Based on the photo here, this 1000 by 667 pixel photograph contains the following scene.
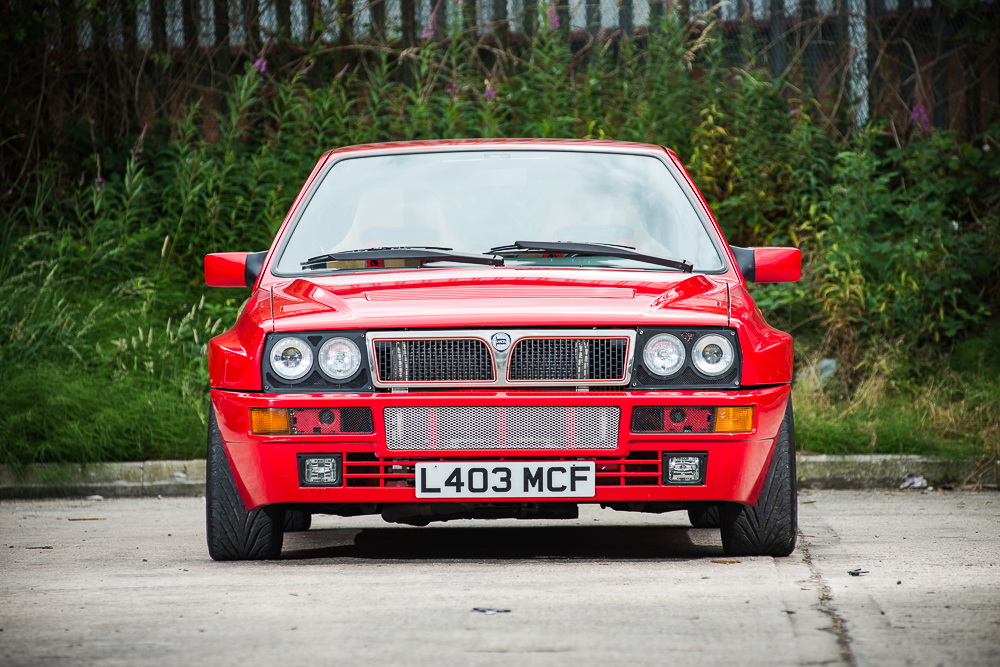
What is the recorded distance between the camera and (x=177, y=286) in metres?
11.5

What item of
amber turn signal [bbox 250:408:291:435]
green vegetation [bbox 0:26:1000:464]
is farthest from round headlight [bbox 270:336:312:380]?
green vegetation [bbox 0:26:1000:464]

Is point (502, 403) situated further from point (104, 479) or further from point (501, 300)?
point (104, 479)

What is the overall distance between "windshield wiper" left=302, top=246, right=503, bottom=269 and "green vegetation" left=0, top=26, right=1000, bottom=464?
377 cm

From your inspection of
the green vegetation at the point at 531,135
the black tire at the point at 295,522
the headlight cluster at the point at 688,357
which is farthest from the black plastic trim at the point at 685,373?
the green vegetation at the point at 531,135

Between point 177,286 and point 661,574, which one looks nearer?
point 661,574

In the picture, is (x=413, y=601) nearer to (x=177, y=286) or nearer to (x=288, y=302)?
(x=288, y=302)

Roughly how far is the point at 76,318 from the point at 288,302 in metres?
5.82

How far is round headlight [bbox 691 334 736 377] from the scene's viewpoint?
4910mm

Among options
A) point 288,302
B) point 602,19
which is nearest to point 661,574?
point 288,302

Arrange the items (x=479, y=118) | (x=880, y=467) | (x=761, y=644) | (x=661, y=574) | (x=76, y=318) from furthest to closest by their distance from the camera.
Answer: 1. (x=479, y=118)
2. (x=76, y=318)
3. (x=880, y=467)
4. (x=661, y=574)
5. (x=761, y=644)

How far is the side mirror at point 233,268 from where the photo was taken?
5.87 m

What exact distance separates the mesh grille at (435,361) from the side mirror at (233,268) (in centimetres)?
116

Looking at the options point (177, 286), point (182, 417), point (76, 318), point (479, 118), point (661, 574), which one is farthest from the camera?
point (479, 118)

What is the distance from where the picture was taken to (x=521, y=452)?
485 cm
